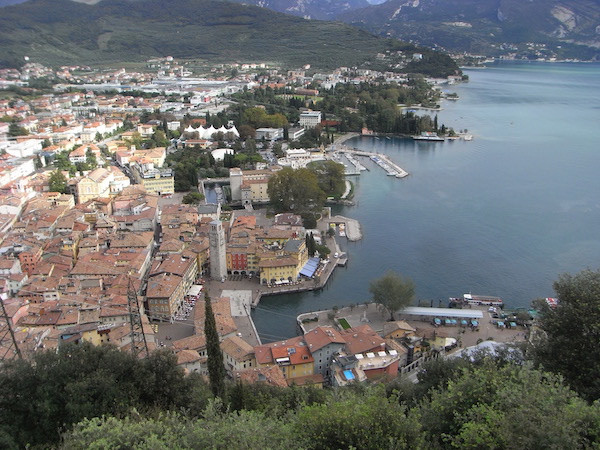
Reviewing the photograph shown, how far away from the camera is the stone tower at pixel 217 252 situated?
7.48m

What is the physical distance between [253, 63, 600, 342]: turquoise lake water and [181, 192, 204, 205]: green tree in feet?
10.3

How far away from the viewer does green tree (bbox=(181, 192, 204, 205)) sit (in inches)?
440

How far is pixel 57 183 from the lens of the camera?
36.8 ft

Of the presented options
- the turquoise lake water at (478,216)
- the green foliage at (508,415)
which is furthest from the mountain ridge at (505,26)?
the green foliage at (508,415)

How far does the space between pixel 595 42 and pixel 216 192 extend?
50.5 metres

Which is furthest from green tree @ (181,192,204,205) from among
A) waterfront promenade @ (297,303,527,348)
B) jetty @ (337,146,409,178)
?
jetty @ (337,146,409,178)

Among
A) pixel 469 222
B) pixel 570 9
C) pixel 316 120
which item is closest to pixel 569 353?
pixel 469 222

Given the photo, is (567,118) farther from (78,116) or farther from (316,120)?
(78,116)

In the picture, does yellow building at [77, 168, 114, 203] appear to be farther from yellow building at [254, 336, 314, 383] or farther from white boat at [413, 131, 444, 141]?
white boat at [413, 131, 444, 141]

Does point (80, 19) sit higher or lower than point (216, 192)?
higher

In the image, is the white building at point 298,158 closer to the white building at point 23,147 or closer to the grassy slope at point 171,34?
the white building at point 23,147

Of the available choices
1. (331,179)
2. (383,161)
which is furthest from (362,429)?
(383,161)

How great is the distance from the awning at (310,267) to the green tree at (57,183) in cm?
627

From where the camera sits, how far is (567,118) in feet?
68.5
